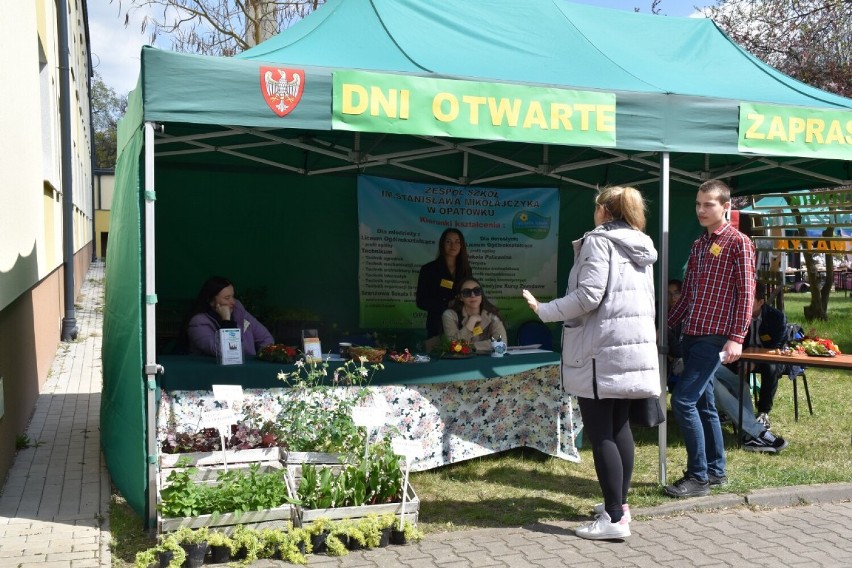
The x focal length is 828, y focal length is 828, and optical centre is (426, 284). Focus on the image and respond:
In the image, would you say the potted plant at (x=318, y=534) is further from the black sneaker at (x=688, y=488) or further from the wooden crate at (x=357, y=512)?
the black sneaker at (x=688, y=488)

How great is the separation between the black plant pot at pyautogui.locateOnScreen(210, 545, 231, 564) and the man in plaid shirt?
260cm

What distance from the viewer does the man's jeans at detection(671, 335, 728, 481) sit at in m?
4.80

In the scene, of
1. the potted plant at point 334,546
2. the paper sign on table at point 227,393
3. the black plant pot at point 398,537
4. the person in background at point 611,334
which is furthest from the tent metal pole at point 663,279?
the paper sign on table at point 227,393

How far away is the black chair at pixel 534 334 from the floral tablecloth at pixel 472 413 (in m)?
2.29

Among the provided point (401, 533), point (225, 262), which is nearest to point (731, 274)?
point (401, 533)

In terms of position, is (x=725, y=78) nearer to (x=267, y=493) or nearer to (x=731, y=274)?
(x=731, y=274)

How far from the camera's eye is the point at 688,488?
194 inches

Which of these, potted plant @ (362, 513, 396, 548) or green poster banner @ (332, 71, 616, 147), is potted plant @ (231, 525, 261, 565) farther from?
green poster banner @ (332, 71, 616, 147)

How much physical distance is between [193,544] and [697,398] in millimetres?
2898

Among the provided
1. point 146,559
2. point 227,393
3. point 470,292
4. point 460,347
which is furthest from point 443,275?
point 146,559

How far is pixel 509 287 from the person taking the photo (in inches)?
323

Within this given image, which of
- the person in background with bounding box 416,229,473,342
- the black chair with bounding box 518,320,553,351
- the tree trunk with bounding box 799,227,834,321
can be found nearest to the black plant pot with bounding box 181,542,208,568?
the person in background with bounding box 416,229,473,342

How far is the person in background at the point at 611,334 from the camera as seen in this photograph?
13.6 ft

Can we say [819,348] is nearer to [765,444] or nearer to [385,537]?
[765,444]
